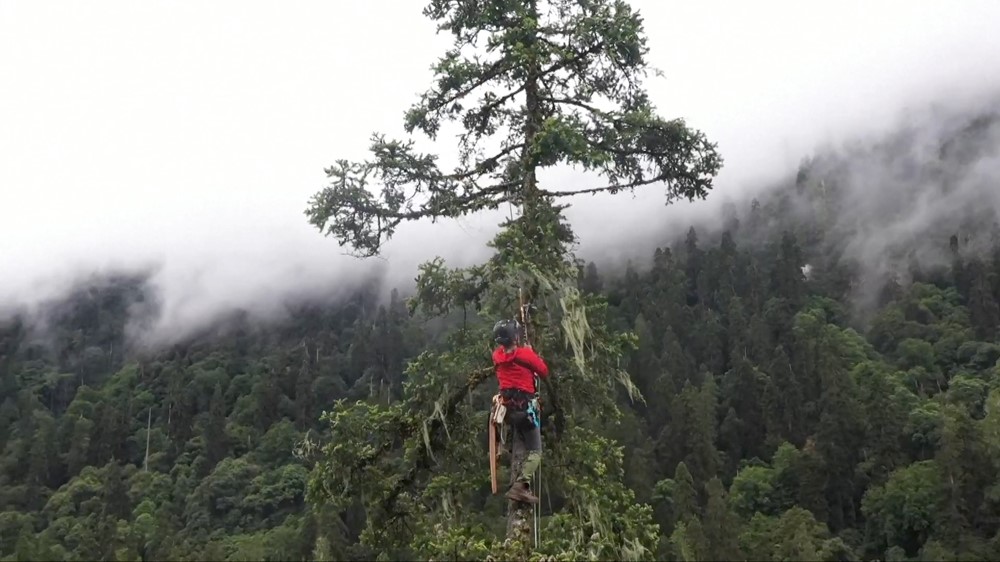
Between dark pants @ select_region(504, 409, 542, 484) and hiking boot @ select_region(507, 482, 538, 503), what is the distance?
0.06 m

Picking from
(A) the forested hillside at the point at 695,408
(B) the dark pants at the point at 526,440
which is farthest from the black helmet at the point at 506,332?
(A) the forested hillside at the point at 695,408

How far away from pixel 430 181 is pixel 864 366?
82.7 m

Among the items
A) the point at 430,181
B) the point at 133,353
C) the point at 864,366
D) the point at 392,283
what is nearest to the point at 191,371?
the point at 133,353

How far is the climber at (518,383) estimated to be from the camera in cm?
802

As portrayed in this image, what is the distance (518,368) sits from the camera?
8102 mm

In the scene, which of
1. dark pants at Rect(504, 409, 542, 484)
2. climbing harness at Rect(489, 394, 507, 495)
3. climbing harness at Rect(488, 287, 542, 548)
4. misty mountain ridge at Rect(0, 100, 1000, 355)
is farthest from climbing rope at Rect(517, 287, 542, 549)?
misty mountain ridge at Rect(0, 100, 1000, 355)

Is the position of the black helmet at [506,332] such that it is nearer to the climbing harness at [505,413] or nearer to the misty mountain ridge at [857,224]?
the climbing harness at [505,413]

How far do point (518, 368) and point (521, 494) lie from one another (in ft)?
4.03

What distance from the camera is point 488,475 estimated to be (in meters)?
9.07

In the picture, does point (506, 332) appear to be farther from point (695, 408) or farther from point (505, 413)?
point (695, 408)

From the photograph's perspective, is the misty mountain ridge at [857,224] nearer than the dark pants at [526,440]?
No

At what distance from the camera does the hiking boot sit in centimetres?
809

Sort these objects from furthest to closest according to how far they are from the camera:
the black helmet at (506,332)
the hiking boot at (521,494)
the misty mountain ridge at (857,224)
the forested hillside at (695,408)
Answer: the misty mountain ridge at (857,224) → the forested hillside at (695,408) → the hiking boot at (521,494) → the black helmet at (506,332)

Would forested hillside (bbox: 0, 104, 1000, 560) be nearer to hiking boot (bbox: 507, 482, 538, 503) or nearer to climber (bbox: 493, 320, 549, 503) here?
hiking boot (bbox: 507, 482, 538, 503)
